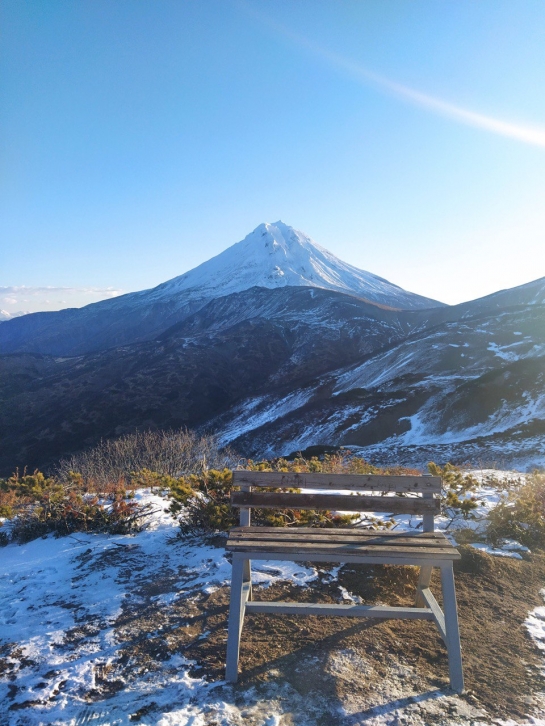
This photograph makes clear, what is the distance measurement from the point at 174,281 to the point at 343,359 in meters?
120

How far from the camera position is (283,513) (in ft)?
15.0

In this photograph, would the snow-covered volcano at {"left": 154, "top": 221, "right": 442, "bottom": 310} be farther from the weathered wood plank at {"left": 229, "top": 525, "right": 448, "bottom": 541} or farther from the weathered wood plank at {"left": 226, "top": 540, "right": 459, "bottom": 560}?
the weathered wood plank at {"left": 226, "top": 540, "right": 459, "bottom": 560}

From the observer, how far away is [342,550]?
2787 mm

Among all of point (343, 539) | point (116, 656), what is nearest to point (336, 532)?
point (343, 539)

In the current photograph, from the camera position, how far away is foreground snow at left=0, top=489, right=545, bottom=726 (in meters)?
2.35

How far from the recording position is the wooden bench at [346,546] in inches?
107

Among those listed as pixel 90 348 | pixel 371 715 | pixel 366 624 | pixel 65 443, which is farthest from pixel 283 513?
pixel 90 348

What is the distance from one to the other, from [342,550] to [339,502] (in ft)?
1.09

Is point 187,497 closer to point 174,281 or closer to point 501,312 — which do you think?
point 501,312

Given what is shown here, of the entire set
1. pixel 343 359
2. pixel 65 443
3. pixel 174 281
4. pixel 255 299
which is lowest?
pixel 65 443

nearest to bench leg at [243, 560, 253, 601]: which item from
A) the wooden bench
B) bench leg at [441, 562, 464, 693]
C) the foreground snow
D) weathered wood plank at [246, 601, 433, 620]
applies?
the wooden bench

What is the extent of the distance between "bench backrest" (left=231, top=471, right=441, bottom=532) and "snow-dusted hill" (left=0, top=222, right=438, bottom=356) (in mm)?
121760

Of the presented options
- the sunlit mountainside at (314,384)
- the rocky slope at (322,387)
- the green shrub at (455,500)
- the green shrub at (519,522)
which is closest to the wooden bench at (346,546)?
the green shrub at (455,500)

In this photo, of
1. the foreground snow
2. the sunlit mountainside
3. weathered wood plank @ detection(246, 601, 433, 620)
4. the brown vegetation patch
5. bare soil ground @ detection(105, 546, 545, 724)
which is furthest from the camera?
the sunlit mountainside
